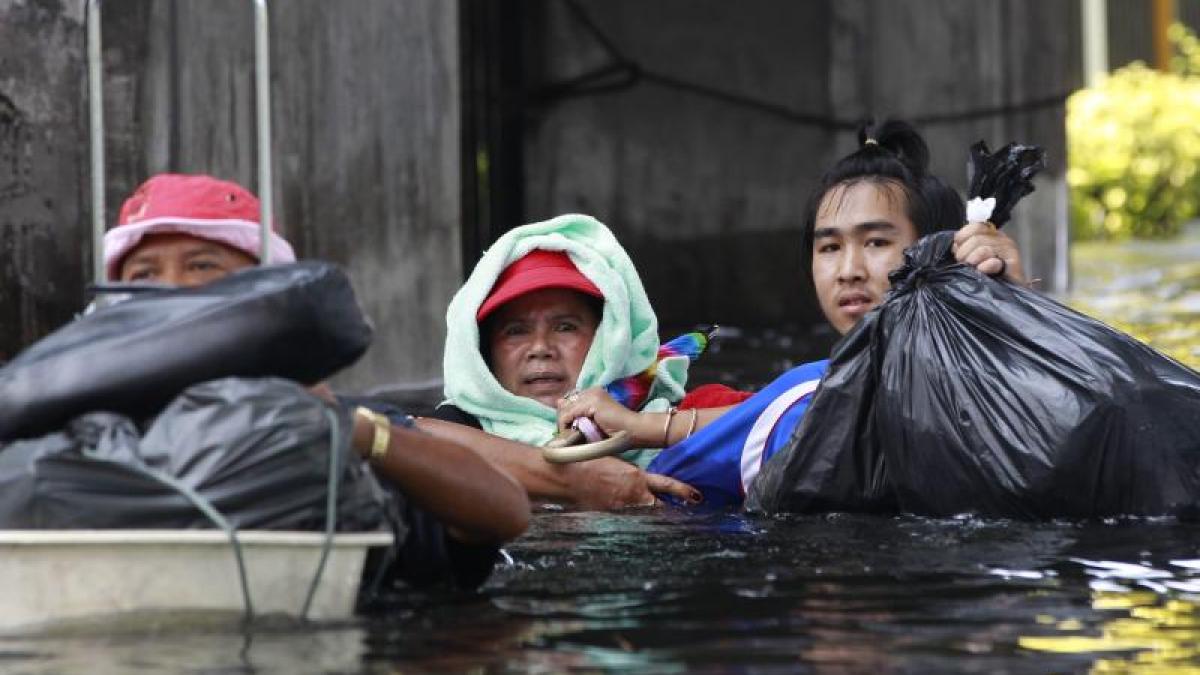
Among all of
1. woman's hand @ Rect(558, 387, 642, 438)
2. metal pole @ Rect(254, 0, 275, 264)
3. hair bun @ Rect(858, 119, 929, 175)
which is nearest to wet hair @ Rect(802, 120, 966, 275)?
hair bun @ Rect(858, 119, 929, 175)

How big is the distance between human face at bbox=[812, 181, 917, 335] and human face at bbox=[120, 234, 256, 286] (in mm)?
1987

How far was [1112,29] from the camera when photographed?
94.9ft

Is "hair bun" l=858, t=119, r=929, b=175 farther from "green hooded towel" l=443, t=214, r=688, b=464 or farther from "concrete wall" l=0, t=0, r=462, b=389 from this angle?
"concrete wall" l=0, t=0, r=462, b=389

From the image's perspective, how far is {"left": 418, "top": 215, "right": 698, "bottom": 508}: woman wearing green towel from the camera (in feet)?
20.1

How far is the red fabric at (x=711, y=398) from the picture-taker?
6.41 meters

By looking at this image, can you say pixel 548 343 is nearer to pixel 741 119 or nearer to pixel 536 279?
pixel 536 279

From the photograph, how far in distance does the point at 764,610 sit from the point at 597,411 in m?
1.55

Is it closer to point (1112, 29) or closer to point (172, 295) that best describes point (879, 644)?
point (172, 295)

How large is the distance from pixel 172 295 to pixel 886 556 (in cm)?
168

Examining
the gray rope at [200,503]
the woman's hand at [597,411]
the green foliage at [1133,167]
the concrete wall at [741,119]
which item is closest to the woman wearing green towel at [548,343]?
the woman's hand at [597,411]

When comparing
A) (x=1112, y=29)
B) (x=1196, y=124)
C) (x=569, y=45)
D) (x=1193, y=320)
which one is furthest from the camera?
(x=1112, y=29)

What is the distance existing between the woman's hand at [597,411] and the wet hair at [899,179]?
0.76 metres

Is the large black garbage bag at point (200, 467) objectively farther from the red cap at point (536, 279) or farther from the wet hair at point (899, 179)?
the wet hair at point (899, 179)

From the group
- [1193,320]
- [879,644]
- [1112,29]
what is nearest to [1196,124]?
[1112,29]
